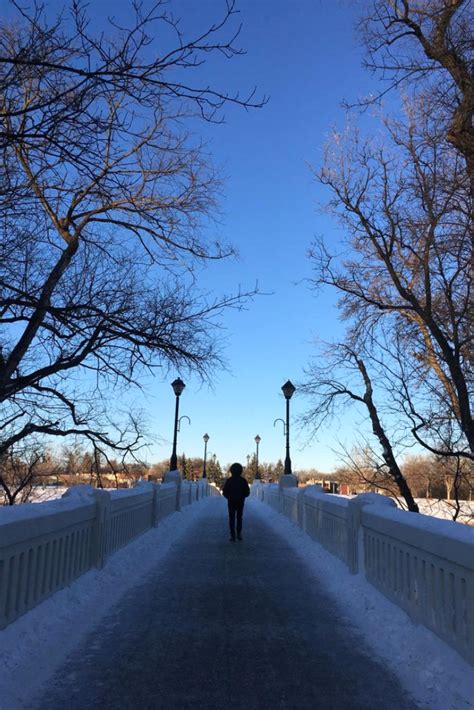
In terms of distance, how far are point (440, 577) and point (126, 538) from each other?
623cm

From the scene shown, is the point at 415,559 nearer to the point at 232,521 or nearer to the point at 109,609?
the point at 109,609

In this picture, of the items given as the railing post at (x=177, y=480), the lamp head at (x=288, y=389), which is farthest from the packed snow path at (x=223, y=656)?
the lamp head at (x=288, y=389)

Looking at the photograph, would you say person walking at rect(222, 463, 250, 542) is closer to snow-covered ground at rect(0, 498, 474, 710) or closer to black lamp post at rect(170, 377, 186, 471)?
snow-covered ground at rect(0, 498, 474, 710)

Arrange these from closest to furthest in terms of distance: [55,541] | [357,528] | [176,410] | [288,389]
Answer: [55,541] → [357,528] → [288,389] → [176,410]

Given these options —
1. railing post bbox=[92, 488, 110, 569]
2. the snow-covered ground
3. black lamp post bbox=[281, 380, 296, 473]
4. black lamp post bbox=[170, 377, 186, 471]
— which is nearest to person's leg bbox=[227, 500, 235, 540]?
the snow-covered ground

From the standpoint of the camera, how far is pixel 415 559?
4.82 metres

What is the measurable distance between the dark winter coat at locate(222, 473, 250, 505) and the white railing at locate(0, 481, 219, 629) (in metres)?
2.57

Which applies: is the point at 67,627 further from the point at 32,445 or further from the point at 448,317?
the point at 32,445

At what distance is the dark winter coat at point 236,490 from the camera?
11.4 m

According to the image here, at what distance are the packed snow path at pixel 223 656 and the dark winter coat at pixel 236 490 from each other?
13.4 feet

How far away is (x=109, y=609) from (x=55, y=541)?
0.98 metres

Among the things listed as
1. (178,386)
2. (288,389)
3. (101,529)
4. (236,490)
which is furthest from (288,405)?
(101,529)

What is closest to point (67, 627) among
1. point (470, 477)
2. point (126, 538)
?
point (126, 538)

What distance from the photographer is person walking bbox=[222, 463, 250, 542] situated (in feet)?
36.8
